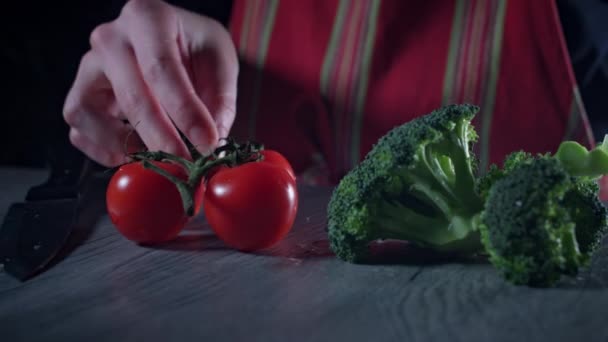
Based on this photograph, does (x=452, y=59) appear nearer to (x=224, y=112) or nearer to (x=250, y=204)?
(x=224, y=112)

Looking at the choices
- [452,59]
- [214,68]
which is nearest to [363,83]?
[452,59]

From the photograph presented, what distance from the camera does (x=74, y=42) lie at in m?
2.19

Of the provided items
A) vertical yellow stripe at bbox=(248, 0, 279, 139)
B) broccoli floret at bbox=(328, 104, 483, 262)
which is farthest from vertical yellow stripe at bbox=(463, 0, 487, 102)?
broccoli floret at bbox=(328, 104, 483, 262)

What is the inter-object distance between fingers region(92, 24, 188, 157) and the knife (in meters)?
0.23

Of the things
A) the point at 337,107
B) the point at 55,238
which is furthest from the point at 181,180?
the point at 337,107

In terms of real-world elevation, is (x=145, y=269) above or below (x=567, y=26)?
below

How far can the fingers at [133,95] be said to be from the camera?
1376 mm

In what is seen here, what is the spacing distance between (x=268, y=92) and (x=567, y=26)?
0.87 metres

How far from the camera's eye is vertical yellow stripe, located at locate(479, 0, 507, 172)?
173 cm

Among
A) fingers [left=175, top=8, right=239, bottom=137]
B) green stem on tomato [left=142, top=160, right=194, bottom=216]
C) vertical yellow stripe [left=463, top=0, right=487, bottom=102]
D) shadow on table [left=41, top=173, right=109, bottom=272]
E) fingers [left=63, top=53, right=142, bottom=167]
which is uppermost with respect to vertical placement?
vertical yellow stripe [left=463, top=0, right=487, bottom=102]

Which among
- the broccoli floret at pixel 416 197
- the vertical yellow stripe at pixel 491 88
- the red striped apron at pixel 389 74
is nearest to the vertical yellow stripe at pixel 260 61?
the red striped apron at pixel 389 74

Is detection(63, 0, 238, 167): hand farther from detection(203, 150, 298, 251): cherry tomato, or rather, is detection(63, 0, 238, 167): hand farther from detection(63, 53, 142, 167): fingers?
detection(203, 150, 298, 251): cherry tomato

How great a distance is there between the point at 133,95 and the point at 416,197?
0.73 metres

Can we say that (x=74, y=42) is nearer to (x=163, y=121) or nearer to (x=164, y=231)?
(x=163, y=121)
